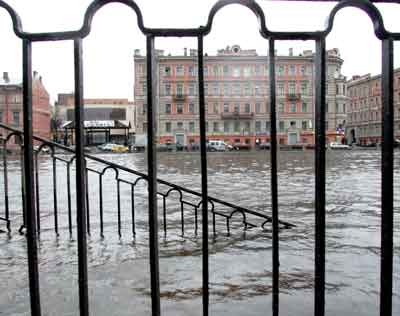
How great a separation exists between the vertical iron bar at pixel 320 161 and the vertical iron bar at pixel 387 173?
0.71ft

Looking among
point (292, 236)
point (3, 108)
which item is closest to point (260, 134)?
point (3, 108)

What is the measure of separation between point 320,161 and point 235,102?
4626cm

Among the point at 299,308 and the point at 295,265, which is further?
the point at 295,265

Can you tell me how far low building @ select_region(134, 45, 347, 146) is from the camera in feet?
144

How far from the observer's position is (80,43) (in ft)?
4.14

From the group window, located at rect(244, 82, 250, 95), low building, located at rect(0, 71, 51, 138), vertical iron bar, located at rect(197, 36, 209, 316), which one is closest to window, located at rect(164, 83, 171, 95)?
window, located at rect(244, 82, 250, 95)

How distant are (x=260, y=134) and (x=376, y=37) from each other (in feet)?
151

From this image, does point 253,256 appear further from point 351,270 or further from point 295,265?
point 351,270

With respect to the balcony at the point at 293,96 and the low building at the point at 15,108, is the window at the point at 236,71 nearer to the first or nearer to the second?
the balcony at the point at 293,96

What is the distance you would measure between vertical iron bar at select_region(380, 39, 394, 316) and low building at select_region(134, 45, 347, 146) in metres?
42.2

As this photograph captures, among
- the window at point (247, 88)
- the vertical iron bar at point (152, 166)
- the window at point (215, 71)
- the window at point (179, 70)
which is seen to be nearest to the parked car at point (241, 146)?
the window at point (247, 88)

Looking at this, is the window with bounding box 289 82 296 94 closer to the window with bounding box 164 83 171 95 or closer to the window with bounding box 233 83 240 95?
the window with bounding box 233 83 240 95

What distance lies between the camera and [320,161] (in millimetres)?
1337

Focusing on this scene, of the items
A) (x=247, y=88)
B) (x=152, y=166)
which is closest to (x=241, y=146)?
(x=247, y=88)
